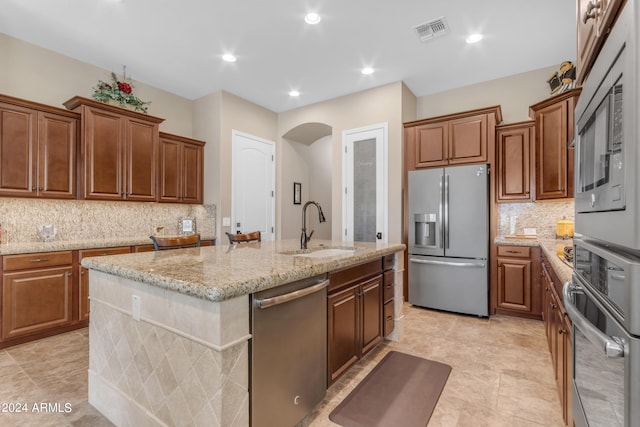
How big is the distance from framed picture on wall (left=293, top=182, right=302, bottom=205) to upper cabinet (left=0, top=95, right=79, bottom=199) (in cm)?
333

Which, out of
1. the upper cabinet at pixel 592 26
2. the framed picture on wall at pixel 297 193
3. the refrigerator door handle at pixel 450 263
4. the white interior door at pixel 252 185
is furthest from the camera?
the framed picture on wall at pixel 297 193

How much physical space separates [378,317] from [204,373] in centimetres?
167

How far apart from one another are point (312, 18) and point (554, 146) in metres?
2.94

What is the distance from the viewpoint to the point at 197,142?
15.3 ft

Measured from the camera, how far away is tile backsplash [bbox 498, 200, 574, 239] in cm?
386

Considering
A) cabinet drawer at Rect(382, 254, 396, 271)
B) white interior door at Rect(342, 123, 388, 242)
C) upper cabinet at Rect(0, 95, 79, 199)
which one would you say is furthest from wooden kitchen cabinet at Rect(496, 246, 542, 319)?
upper cabinet at Rect(0, 95, 79, 199)

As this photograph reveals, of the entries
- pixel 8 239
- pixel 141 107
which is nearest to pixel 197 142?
pixel 141 107

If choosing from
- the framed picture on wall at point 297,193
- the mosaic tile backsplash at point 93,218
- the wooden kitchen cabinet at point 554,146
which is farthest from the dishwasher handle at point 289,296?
the framed picture on wall at point 297,193

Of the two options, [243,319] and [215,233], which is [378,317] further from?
[215,233]

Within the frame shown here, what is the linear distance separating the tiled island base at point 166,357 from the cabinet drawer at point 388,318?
166cm

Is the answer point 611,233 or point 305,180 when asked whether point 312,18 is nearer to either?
point 611,233

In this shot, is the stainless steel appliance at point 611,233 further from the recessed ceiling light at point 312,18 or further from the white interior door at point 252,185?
the white interior door at point 252,185

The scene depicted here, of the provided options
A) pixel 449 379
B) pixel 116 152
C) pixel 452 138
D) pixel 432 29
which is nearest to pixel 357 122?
pixel 452 138

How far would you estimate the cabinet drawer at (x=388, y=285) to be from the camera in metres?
2.71
